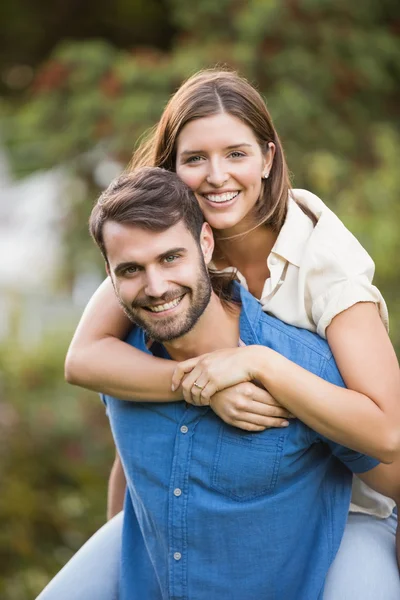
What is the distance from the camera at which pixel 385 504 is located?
2641 millimetres

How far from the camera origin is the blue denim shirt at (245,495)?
239cm

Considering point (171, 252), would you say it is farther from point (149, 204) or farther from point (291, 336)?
point (291, 336)

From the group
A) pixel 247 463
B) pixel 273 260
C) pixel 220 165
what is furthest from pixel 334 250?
pixel 247 463

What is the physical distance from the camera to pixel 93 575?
8.89 ft

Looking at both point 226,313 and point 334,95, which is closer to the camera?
point 226,313

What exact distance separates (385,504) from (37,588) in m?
3.73

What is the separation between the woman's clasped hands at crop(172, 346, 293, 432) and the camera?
232 cm

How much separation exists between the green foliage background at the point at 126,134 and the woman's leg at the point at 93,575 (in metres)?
3.27

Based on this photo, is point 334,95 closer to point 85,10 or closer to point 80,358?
point 85,10

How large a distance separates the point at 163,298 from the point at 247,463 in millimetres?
476

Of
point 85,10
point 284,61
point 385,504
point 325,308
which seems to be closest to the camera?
point 325,308

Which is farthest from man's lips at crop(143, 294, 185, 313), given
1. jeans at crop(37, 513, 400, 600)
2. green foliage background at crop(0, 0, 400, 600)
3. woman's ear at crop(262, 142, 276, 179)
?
green foliage background at crop(0, 0, 400, 600)

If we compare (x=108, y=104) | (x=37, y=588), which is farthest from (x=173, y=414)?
(x=108, y=104)

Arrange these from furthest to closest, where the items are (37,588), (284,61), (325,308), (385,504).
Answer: (284,61) → (37,588) → (385,504) → (325,308)
